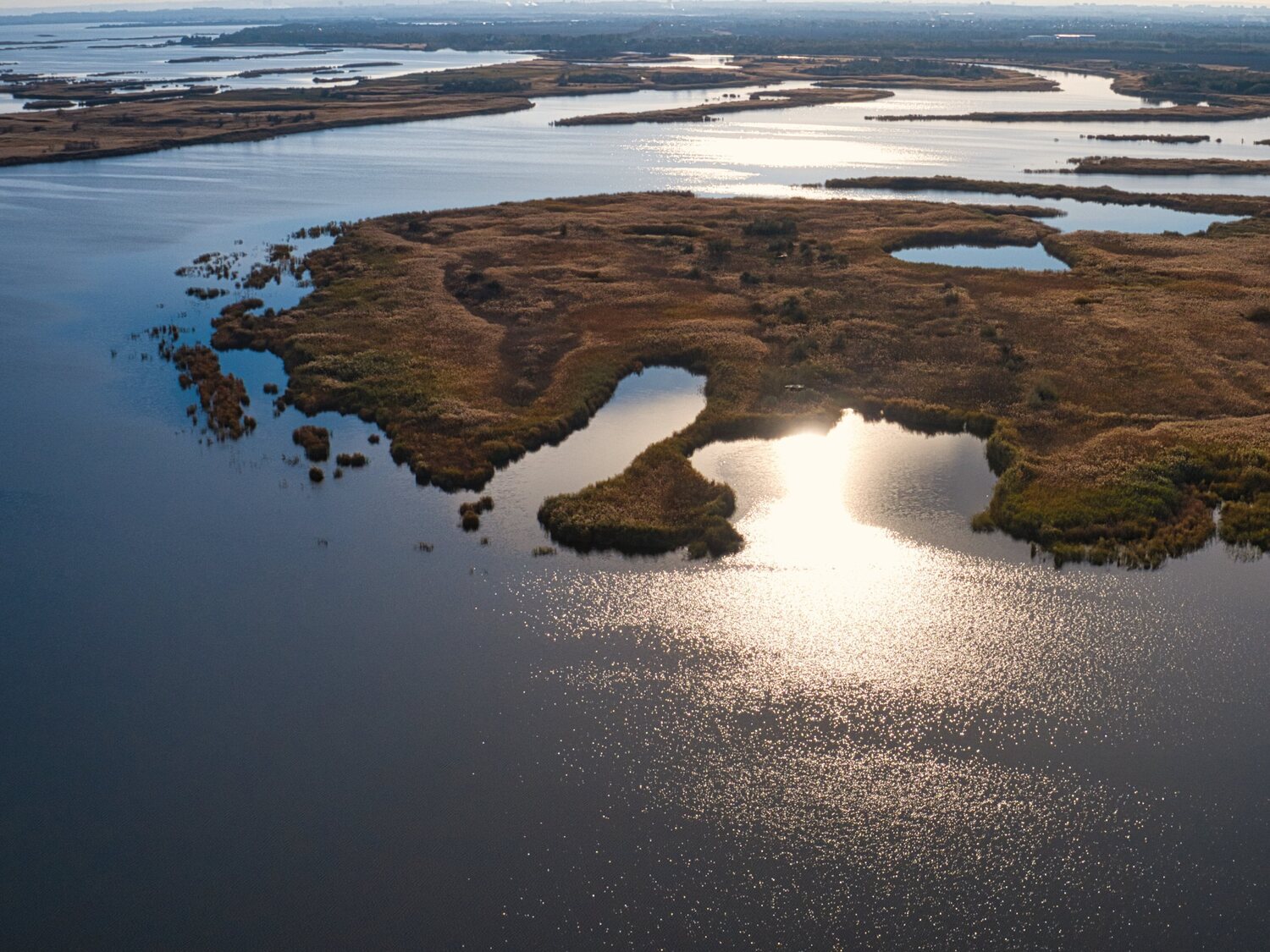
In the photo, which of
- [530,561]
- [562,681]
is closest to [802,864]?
[562,681]

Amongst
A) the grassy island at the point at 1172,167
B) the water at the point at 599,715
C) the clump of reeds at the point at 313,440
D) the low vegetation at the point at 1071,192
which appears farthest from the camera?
the grassy island at the point at 1172,167

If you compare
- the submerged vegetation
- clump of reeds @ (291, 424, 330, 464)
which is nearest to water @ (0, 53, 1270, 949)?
clump of reeds @ (291, 424, 330, 464)

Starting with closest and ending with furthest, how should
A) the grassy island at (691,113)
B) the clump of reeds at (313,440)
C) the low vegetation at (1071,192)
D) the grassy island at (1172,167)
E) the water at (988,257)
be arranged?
the clump of reeds at (313,440)
the water at (988,257)
the low vegetation at (1071,192)
the grassy island at (1172,167)
the grassy island at (691,113)

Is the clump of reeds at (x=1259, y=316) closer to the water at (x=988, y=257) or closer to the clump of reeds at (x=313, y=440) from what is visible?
the water at (x=988, y=257)

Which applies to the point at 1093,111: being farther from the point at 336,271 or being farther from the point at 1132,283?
the point at 336,271

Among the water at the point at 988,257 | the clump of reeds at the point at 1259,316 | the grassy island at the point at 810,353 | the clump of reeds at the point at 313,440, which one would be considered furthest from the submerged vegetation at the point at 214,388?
the clump of reeds at the point at 1259,316

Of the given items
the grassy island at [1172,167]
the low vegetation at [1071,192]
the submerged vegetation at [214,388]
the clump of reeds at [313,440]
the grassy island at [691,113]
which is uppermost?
the grassy island at [691,113]

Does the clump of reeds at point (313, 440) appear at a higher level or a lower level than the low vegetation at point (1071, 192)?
lower

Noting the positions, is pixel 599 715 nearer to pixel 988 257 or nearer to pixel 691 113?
pixel 988 257
